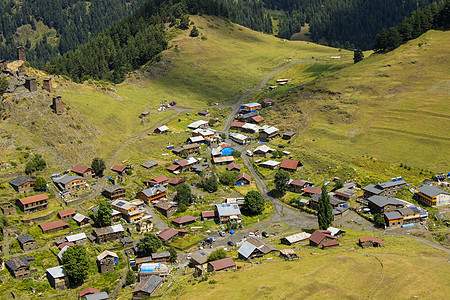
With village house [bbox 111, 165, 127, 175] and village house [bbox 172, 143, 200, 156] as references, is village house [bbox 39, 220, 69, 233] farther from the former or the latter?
village house [bbox 172, 143, 200, 156]

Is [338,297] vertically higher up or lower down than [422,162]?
higher up

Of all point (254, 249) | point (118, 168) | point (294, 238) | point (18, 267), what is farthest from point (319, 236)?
point (118, 168)

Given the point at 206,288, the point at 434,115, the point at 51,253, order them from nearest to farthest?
1. the point at 206,288
2. the point at 51,253
3. the point at 434,115

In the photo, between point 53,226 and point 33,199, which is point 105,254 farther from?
point 33,199

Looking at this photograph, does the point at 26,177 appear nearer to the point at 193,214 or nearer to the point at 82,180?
the point at 82,180

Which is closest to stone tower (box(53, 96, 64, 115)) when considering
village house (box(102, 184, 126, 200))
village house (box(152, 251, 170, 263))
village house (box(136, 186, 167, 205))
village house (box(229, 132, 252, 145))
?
village house (box(102, 184, 126, 200))

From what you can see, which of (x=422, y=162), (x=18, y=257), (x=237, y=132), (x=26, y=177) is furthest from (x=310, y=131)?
(x=18, y=257)

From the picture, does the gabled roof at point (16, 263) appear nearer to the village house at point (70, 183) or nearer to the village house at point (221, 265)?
the village house at point (70, 183)

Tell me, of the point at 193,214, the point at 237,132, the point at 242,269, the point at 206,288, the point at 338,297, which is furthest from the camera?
the point at 237,132
